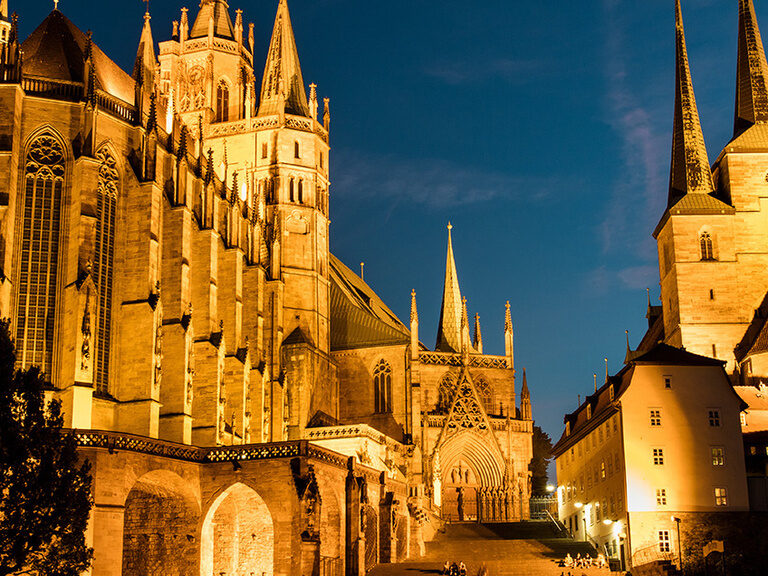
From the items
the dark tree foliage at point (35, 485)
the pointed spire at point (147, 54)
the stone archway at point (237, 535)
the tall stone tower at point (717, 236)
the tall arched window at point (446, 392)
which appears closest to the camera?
the dark tree foliage at point (35, 485)

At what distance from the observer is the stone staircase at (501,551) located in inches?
1511

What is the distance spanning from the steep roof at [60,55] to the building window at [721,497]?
88.7 feet

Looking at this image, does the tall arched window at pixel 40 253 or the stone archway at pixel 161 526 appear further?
the tall arched window at pixel 40 253

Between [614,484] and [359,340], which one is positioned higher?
[359,340]

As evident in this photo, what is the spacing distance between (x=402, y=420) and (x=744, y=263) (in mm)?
20247

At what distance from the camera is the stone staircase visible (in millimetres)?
38375

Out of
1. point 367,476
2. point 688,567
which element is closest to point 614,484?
point 688,567

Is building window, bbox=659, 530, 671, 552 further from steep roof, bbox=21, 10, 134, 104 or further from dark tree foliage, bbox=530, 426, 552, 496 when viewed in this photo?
dark tree foliage, bbox=530, 426, 552, 496

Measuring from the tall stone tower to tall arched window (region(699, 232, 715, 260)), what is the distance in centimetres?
3

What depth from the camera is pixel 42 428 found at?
25.0 m

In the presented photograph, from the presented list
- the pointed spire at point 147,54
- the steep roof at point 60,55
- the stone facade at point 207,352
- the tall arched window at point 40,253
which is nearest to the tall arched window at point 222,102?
the stone facade at point 207,352

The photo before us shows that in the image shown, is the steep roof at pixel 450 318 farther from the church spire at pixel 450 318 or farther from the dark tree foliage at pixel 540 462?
the dark tree foliage at pixel 540 462

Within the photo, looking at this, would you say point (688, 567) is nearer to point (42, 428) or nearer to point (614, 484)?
point (614, 484)

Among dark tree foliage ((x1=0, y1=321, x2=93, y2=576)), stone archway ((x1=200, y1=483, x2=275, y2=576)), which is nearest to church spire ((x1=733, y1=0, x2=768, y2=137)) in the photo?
stone archway ((x1=200, y1=483, x2=275, y2=576))
